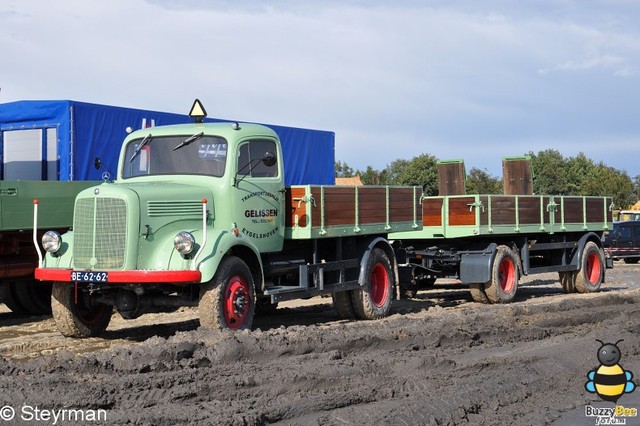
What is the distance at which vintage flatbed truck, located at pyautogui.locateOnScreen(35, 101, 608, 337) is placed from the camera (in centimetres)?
1036

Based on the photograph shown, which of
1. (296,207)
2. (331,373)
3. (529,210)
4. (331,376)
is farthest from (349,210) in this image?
(529,210)

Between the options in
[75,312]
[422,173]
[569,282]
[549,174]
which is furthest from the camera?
[549,174]

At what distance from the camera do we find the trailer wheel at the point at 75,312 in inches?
436

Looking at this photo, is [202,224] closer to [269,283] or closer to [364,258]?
[269,283]

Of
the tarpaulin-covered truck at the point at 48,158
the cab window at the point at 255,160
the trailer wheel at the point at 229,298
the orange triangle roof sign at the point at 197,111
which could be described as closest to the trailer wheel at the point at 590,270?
the tarpaulin-covered truck at the point at 48,158

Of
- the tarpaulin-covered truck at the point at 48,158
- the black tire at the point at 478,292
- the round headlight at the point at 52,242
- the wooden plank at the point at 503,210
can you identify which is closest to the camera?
the round headlight at the point at 52,242

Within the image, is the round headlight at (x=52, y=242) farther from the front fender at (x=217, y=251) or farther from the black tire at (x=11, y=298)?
the black tire at (x=11, y=298)

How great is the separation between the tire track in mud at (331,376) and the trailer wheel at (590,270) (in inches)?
341

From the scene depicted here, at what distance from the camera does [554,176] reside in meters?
76.1

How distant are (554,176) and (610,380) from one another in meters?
70.7

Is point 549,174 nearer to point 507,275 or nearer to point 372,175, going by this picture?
point 372,175

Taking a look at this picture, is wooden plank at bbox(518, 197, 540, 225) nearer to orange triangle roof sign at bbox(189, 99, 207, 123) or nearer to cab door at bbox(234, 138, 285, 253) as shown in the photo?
cab door at bbox(234, 138, 285, 253)

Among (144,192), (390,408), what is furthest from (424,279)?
(390,408)

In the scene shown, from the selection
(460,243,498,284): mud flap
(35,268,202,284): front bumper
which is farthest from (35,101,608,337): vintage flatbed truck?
(460,243,498,284): mud flap
